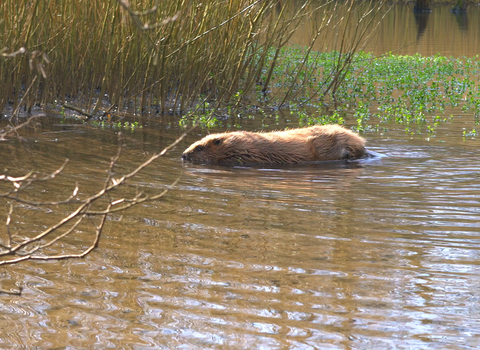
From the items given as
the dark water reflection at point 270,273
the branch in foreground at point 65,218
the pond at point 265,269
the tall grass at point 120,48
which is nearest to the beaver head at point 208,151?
the pond at point 265,269

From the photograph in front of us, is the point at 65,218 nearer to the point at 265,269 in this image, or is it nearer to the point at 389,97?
the point at 265,269

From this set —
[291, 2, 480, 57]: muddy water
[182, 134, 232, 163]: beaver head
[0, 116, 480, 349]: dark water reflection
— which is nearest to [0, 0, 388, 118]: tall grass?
[182, 134, 232, 163]: beaver head

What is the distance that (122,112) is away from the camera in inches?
419

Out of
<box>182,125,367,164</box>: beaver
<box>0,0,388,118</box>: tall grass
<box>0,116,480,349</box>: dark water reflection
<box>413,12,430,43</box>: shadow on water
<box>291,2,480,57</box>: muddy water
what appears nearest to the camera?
<box>0,116,480,349</box>: dark water reflection

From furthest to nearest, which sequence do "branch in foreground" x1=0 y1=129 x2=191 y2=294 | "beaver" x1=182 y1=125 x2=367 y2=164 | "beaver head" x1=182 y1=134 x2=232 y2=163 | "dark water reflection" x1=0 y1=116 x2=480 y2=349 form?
"beaver head" x1=182 y1=134 x2=232 y2=163
"beaver" x1=182 y1=125 x2=367 y2=164
"dark water reflection" x1=0 y1=116 x2=480 y2=349
"branch in foreground" x1=0 y1=129 x2=191 y2=294

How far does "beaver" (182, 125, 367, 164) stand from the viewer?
25.7 ft

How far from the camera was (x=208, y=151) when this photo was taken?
26.2 feet

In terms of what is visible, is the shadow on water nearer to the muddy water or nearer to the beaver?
the muddy water

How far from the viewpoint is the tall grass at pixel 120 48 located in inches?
363

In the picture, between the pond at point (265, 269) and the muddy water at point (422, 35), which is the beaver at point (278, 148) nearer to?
the pond at point (265, 269)

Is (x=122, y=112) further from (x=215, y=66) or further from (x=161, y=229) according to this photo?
(x=161, y=229)

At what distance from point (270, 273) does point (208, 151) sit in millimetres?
4180

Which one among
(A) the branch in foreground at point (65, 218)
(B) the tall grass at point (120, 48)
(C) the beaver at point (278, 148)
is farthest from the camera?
(B) the tall grass at point (120, 48)

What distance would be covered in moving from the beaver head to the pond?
0.99 m
